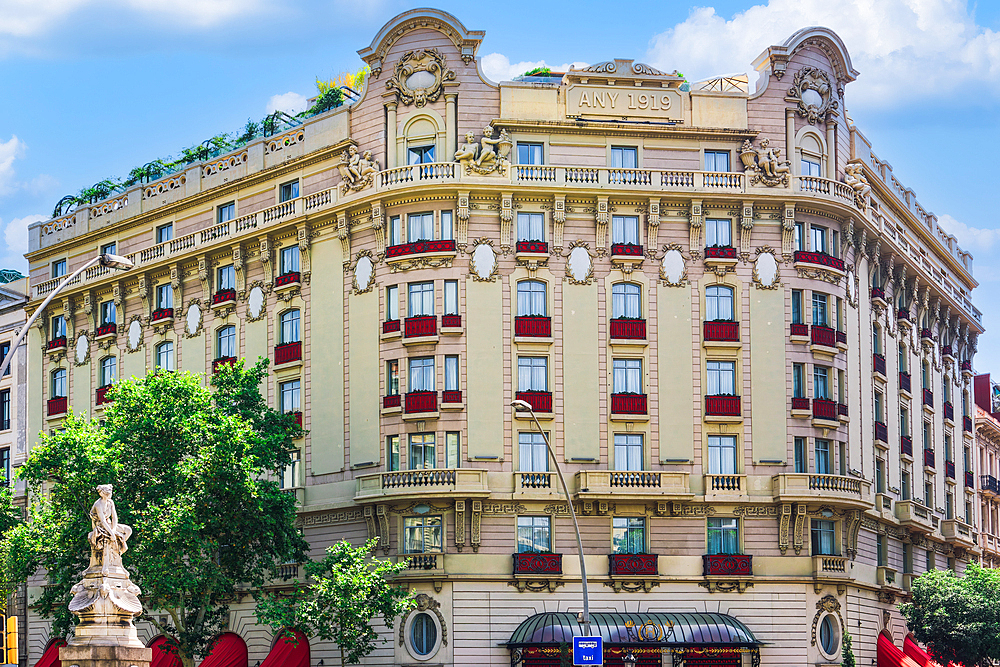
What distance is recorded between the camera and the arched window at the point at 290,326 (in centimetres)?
6150

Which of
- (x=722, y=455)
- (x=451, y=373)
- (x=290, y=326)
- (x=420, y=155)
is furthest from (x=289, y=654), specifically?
(x=420, y=155)

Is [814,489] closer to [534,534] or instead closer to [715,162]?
[534,534]

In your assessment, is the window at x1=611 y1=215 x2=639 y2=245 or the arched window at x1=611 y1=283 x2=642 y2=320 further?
the window at x1=611 y1=215 x2=639 y2=245

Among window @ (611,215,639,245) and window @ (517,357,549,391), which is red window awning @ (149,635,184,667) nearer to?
window @ (517,357,549,391)

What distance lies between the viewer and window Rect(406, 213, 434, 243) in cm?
5778

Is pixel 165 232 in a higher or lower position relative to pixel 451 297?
higher

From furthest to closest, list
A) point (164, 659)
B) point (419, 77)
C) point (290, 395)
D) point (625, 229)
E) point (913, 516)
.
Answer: point (913, 516) < point (290, 395) < point (164, 659) < point (419, 77) < point (625, 229)

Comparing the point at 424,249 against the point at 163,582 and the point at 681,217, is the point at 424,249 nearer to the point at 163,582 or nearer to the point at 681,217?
the point at 681,217

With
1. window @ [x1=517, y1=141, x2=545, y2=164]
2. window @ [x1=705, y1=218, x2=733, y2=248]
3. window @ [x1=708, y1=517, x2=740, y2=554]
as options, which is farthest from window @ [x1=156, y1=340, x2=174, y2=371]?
window @ [x1=708, y1=517, x2=740, y2=554]

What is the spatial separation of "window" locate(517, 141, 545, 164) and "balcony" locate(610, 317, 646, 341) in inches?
299

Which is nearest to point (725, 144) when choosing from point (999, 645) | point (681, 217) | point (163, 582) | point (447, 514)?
point (681, 217)

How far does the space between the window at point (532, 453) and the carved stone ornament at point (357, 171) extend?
1246cm

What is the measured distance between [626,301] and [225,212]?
20419mm

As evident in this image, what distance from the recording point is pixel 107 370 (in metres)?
69.5
